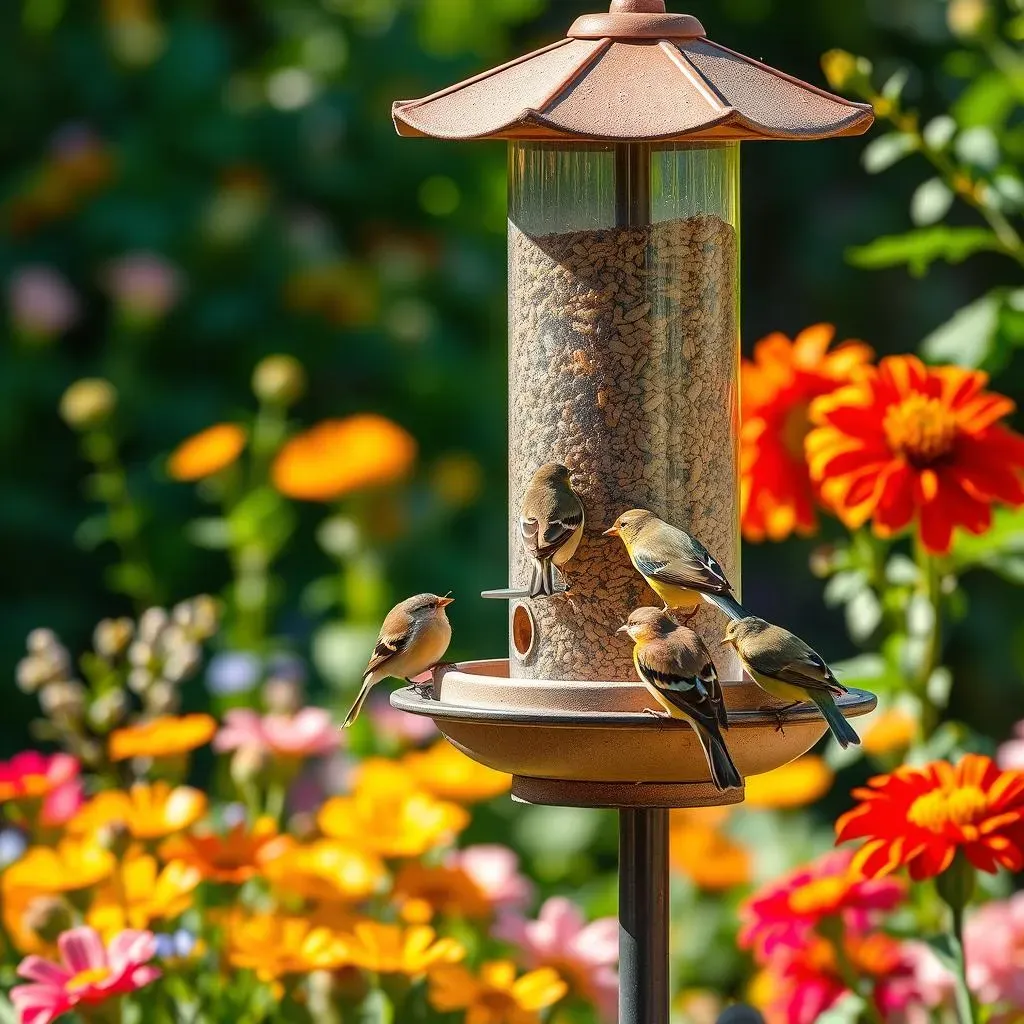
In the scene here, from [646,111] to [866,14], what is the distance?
3.86 meters

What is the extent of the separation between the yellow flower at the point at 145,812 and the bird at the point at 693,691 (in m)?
0.77

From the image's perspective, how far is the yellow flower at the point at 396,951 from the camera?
2.07 m

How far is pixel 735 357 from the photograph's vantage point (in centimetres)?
207

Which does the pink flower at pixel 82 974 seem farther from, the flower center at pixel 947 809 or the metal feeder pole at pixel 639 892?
the flower center at pixel 947 809

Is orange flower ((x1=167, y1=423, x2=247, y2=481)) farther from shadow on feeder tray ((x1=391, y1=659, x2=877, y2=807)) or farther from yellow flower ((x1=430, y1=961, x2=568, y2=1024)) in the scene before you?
shadow on feeder tray ((x1=391, y1=659, x2=877, y2=807))

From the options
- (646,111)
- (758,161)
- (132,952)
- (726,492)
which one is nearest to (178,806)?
(132,952)

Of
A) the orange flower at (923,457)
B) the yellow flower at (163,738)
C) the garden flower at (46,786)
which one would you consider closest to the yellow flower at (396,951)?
the yellow flower at (163,738)

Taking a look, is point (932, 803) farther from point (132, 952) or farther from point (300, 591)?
point (300, 591)

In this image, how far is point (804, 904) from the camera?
7.07ft

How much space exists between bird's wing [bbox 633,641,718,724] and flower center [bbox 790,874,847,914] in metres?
0.57

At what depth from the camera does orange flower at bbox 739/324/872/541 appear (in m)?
2.40

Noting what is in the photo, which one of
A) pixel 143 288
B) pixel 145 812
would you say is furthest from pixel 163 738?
pixel 143 288

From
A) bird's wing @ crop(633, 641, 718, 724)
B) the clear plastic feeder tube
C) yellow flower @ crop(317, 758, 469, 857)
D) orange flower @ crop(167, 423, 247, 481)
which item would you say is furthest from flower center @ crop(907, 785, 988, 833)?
orange flower @ crop(167, 423, 247, 481)

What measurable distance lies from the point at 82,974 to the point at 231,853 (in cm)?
29
